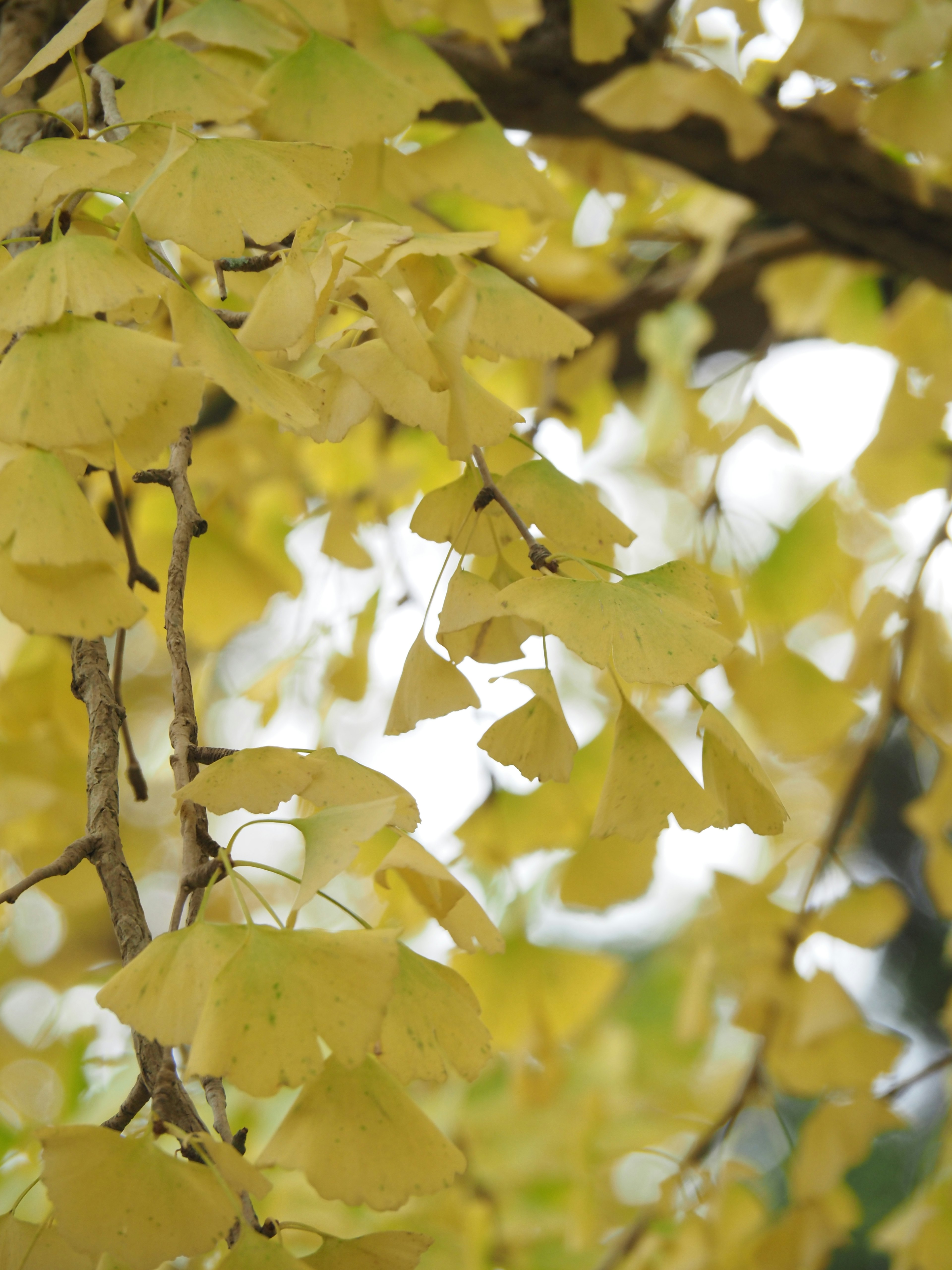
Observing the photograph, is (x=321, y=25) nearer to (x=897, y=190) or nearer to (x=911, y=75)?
(x=911, y=75)

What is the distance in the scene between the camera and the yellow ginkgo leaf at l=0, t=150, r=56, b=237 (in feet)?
0.84

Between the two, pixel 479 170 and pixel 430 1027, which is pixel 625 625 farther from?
pixel 479 170

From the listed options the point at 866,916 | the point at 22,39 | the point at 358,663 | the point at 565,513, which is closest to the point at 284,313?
the point at 565,513

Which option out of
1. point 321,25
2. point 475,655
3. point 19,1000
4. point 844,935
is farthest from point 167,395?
point 19,1000

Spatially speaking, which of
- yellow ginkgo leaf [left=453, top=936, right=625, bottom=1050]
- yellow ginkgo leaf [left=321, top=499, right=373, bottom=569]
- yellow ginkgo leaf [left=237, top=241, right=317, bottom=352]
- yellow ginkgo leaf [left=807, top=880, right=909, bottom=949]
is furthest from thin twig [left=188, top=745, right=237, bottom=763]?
yellow ginkgo leaf [left=807, top=880, right=909, bottom=949]

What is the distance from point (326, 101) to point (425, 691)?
224mm

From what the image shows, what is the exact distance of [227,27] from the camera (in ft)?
1.24

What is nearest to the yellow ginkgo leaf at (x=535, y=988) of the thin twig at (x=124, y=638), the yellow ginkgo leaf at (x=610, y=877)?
the yellow ginkgo leaf at (x=610, y=877)

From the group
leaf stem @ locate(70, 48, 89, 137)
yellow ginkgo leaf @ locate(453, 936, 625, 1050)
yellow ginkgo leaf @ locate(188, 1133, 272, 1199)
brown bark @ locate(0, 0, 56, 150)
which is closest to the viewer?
yellow ginkgo leaf @ locate(188, 1133, 272, 1199)

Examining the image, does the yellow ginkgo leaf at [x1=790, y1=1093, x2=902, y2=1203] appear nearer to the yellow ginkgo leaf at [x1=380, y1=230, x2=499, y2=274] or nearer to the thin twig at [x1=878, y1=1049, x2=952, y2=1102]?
the thin twig at [x1=878, y1=1049, x2=952, y2=1102]

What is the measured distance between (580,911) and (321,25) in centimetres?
48

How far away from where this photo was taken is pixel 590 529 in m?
0.33

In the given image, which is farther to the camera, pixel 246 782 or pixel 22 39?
pixel 22 39

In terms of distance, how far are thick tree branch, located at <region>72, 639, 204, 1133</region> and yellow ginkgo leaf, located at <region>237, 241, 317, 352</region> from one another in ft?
0.36
